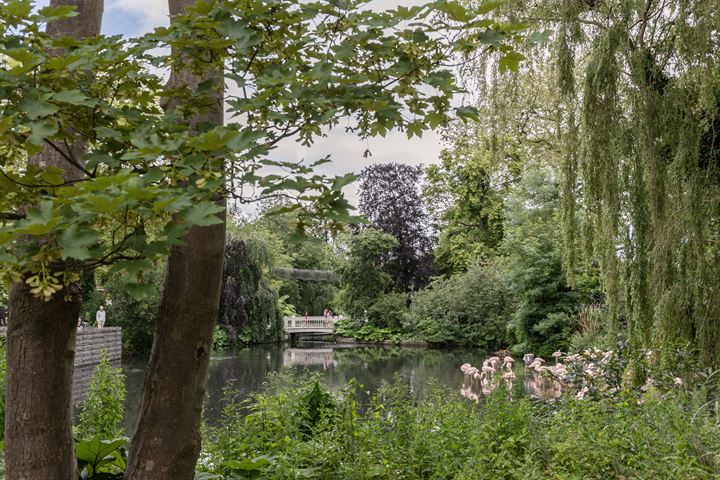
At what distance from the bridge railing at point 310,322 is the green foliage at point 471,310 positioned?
19.3ft

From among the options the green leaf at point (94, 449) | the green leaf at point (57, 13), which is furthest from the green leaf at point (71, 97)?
the green leaf at point (94, 449)

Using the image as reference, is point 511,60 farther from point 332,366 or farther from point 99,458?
point 332,366

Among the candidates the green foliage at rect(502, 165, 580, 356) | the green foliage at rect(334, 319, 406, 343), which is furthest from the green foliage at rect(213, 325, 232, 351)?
the green foliage at rect(502, 165, 580, 356)

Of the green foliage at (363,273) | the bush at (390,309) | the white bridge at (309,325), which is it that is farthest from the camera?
the white bridge at (309,325)

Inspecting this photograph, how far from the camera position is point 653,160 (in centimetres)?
414

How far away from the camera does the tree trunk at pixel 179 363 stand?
2049mm

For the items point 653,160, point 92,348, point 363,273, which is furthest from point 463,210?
point 653,160

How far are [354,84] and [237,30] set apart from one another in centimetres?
35

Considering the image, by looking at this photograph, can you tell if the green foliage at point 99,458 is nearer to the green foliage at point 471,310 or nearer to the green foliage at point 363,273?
the green foliage at point 471,310

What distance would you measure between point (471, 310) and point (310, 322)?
8774 millimetres

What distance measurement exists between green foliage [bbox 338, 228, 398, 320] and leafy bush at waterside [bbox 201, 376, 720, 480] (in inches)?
810

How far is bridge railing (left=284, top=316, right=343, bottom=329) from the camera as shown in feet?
86.8

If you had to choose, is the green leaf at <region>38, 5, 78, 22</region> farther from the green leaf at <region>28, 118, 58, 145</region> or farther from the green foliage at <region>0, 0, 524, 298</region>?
the green leaf at <region>28, 118, 58, 145</region>

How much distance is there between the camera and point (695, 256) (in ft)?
13.1
